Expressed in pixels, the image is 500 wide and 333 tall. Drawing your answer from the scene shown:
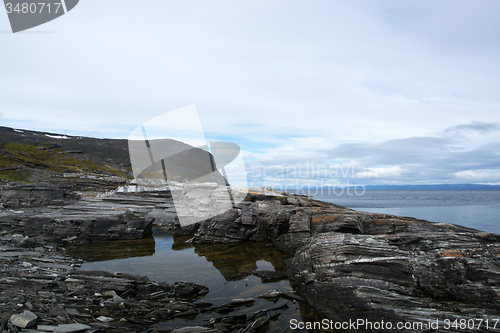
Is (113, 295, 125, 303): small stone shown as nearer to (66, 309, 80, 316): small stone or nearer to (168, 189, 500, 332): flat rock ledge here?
(66, 309, 80, 316): small stone

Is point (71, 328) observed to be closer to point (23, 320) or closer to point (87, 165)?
point (23, 320)

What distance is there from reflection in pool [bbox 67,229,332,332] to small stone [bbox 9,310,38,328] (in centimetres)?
427

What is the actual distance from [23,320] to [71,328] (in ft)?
5.09

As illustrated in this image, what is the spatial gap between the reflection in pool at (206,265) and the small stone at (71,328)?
2.70 meters

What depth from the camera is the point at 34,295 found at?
1171 centimetres

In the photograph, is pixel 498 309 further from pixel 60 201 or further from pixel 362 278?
pixel 60 201

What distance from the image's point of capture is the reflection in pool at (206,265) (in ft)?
39.8

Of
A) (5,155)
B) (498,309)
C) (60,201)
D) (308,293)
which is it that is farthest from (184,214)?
(5,155)

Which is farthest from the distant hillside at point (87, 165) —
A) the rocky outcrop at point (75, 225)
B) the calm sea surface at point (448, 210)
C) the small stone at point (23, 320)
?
the calm sea surface at point (448, 210)

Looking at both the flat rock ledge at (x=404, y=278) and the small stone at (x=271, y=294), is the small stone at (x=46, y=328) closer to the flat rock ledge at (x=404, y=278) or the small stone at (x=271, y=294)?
the small stone at (x=271, y=294)

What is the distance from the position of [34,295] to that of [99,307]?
304 centimetres

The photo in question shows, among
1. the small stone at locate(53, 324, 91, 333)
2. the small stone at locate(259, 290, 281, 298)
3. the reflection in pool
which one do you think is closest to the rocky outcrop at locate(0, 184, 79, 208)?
the reflection in pool

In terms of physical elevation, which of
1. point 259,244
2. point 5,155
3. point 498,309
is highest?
point 5,155

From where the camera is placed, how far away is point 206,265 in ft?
64.2
